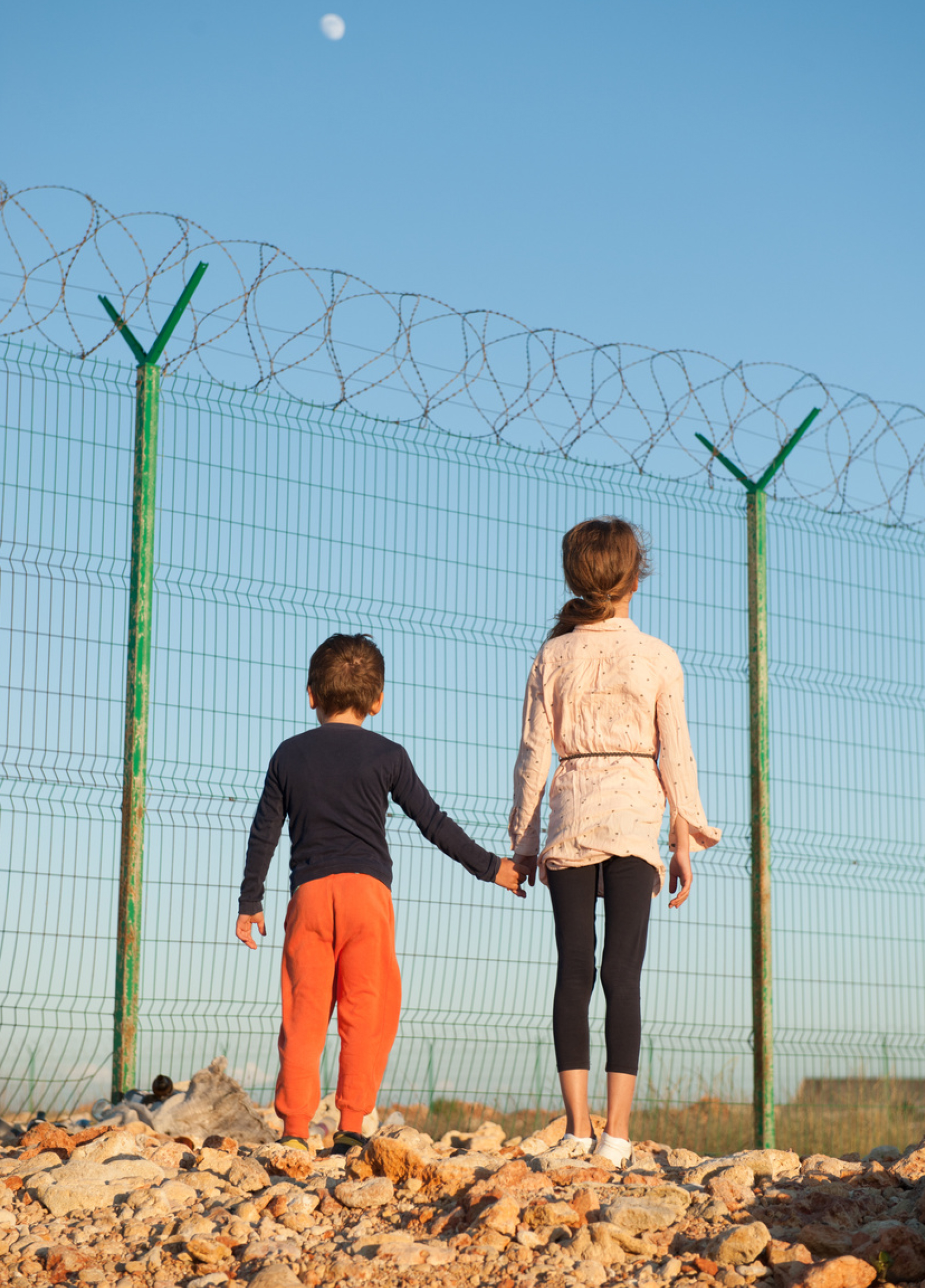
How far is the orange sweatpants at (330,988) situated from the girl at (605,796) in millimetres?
476

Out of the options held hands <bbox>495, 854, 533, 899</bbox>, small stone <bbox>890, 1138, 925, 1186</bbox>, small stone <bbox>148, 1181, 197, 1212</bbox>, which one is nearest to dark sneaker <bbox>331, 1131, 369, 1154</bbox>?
small stone <bbox>148, 1181, 197, 1212</bbox>

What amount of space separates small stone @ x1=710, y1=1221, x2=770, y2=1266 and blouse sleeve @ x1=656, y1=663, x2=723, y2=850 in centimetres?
120

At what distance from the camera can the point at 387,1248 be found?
259 centimetres

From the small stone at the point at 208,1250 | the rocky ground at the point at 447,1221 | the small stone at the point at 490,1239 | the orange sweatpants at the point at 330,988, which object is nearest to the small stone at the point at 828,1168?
the rocky ground at the point at 447,1221

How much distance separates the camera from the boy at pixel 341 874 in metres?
3.65

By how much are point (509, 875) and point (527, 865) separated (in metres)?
0.06

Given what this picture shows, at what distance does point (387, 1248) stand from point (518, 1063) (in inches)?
97.3

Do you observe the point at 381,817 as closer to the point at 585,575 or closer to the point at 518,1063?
the point at 585,575

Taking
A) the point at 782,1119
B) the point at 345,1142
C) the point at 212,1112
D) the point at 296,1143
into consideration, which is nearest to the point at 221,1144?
the point at 296,1143

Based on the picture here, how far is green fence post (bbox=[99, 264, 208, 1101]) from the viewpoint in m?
4.41

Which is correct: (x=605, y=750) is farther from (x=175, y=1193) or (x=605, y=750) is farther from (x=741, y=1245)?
(x=175, y=1193)

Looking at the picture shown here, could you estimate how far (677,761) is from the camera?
362 centimetres

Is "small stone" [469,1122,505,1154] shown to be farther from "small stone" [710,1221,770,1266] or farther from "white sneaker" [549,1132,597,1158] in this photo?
"small stone" [710,1221,770,1266]

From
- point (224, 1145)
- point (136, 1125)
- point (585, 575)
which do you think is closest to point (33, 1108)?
point (136, 1125)
